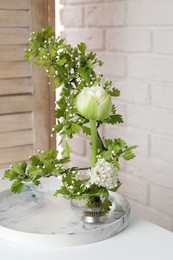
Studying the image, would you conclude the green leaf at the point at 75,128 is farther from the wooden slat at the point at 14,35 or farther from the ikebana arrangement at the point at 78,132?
the wooden slat at the point at 14,35

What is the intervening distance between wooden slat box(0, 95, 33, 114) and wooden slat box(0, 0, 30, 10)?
301 mm

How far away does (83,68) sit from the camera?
2.89 feet

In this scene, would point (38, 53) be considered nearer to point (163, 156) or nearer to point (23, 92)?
point (163, 156)

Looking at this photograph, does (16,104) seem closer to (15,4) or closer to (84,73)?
(15,4)

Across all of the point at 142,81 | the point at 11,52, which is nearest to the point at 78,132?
the point at 142,81

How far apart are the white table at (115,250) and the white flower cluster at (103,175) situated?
94 millimetres

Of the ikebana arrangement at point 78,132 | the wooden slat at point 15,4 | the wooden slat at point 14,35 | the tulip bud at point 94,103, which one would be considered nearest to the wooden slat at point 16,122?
the wooden slat at point 14,35

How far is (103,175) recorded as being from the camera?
817mm

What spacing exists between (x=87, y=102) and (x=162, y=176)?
1.78ft

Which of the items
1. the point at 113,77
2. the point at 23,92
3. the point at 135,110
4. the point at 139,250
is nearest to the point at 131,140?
the point at 135,110

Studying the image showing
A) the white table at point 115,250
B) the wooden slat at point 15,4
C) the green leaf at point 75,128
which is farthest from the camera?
the wooden slat at point 15,4

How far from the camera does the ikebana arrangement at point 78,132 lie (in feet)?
2.69

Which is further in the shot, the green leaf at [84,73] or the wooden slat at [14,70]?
the wooden slat at [14,70]

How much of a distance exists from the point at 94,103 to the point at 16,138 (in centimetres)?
92
